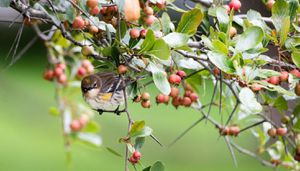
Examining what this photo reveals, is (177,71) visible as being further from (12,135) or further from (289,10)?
(12,135)

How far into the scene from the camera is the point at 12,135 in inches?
152

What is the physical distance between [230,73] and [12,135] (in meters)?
3.06

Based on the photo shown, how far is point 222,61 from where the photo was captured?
0.98 meters

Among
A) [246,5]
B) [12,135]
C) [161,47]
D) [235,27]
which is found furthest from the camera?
[12,135]

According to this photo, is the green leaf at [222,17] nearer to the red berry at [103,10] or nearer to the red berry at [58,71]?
the red berry at [103,10]

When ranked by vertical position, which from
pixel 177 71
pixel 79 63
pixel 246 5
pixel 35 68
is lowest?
pixel 35 68

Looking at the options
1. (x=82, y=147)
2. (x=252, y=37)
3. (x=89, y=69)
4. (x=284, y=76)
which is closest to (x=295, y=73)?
(x=284, y=76)

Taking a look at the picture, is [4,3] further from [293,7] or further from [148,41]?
[293,7]

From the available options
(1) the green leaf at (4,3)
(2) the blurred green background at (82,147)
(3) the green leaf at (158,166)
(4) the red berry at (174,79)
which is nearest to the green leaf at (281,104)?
(4) the red berry at (174,79)

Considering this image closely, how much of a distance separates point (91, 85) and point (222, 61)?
10.0 inches

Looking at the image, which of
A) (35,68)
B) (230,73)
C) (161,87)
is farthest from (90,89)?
(35,68)

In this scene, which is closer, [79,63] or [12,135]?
[79,63]

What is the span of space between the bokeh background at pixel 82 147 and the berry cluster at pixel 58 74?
62.0 inches

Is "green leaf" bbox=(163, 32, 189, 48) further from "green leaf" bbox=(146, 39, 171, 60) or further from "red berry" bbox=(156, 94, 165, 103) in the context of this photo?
"red berry" bbox=(156, 94, 165, 103)
